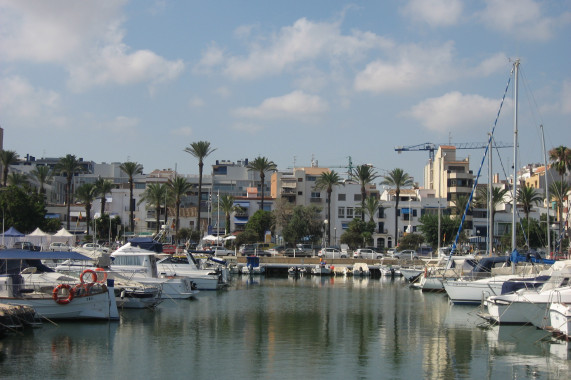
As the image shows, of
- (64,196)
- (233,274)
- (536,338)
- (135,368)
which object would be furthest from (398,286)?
(64,196)

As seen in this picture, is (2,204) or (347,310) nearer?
(347,310)

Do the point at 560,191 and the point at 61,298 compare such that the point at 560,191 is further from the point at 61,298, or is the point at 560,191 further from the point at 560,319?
the point at 61,298

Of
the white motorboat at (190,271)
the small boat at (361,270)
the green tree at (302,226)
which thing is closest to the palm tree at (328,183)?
the green tree at (302,226)

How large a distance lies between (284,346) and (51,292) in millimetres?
12390

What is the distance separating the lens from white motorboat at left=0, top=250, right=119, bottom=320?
3334 centimetres

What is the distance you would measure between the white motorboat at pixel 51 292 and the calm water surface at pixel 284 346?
2.15 ft

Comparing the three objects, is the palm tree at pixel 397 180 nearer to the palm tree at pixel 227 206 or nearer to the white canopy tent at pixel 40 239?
the palm tree at pixel 227 206

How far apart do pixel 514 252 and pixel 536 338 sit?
1403 cm

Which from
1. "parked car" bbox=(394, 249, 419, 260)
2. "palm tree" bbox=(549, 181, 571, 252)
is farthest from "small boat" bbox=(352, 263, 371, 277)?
"palm tree" bbox=(549, 181, 571, 252)

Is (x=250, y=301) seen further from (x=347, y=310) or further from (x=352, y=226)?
(x=352, y=226)

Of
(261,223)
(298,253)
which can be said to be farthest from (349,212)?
(298,253)

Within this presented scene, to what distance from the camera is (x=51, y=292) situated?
1380 inches

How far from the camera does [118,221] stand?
367ft

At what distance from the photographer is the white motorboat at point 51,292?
3334 cm
